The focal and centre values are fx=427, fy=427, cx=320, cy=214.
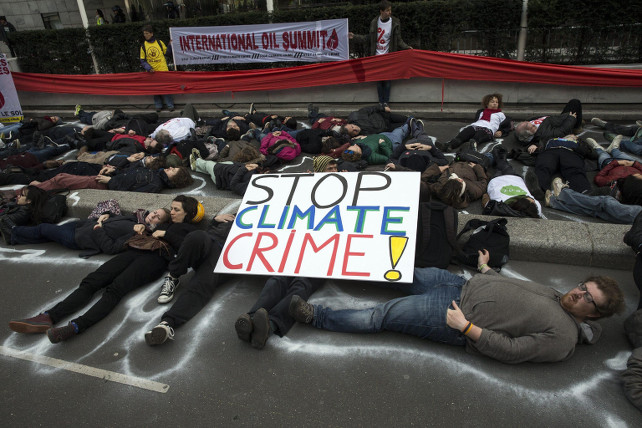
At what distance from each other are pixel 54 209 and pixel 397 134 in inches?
196

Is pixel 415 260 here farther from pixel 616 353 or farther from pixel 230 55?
pixel 230 55

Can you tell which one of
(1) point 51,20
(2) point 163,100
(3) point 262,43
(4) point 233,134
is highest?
(1) point 51,20

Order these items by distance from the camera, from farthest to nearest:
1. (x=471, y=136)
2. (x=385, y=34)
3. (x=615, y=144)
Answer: (x=385, y=34)
(x=471, y=136)
(x=615, y=144)

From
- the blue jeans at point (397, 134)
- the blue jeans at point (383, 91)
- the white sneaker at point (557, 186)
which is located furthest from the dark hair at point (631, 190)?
the blue jeans at point (383, 91)

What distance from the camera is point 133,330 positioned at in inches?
139

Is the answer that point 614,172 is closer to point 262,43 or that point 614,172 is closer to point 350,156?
point 350,156

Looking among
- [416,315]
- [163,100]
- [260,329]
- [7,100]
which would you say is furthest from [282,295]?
[7,100]

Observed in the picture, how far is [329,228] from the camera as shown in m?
3.90

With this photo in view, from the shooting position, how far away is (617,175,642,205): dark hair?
4312 millimetres

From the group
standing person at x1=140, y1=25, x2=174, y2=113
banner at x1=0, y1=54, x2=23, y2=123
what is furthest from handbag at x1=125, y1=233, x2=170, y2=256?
banner at x1=0, y1=54, x2=23, y2=123

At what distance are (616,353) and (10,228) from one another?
6136 millimetres

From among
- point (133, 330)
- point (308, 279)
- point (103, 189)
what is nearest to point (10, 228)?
point (103, 189)

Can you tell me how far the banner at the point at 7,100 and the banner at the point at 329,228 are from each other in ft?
25.4

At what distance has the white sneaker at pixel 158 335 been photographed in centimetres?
323
